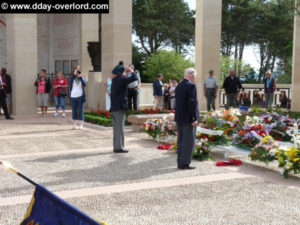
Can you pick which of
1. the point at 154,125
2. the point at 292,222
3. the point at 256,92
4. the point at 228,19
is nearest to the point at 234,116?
the point at 154,125

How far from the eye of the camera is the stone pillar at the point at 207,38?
61.7 feet

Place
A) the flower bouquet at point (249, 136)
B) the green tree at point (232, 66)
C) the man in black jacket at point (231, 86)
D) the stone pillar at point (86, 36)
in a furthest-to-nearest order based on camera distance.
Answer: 1. the green tree at point (232, 66)
2. the stone pillar at point (86, 36)
3. the man in black jacket at point (231, 86)
4. the flower bouquet at point (249, 136)

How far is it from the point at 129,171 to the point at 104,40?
11923 mm

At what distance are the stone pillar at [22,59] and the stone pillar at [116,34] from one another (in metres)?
2.89

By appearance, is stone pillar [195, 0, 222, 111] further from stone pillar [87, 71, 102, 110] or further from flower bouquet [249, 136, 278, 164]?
flower bouquet [249, 136, 278, 164]

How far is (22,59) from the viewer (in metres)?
17.4

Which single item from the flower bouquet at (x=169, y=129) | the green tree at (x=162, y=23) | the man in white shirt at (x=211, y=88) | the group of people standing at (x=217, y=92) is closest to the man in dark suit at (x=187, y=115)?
the flower bouquet at (x=169, y=129)

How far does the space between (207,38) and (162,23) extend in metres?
26.4

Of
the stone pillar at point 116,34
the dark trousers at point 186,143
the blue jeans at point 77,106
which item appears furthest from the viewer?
the stone pillar at point 116,34

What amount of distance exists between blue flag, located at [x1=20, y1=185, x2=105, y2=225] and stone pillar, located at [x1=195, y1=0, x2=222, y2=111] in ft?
53.6

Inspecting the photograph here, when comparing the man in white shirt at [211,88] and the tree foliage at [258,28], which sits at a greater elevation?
the tree foliage at [258,28]

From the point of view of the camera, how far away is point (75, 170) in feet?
24.2

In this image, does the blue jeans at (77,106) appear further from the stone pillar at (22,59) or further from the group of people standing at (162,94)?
the group of people standing at (162,94)

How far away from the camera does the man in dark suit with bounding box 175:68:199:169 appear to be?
7535 millimetres
